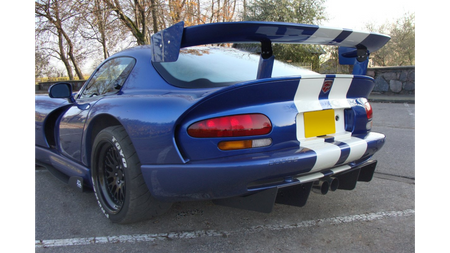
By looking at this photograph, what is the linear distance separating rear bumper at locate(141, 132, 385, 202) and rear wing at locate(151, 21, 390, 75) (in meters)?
0.56

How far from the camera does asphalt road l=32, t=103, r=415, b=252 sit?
2098mm

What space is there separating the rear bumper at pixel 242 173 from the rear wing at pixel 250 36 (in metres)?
0.56

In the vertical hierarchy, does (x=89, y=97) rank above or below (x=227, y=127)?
above

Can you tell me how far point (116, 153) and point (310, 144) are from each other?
129cm

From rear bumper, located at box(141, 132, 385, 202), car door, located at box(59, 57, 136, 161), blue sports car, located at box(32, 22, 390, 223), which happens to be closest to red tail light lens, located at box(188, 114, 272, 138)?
blue sports car, located at box(32, 22, 390, 223)

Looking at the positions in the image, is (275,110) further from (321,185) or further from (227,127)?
(321,185)

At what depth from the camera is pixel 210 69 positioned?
7.85 feet

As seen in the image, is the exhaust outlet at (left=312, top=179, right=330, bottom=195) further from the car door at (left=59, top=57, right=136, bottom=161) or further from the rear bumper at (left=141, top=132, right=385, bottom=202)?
the car door at (left=59, top=57, right=136, bottom=161)

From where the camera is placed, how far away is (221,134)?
1873 mm

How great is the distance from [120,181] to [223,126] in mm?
972

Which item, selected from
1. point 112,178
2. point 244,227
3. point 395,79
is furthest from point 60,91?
point 395,79

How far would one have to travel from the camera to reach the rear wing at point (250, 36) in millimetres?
1890

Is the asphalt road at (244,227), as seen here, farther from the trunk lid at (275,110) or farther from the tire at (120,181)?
the trunk lid at (275,110)
